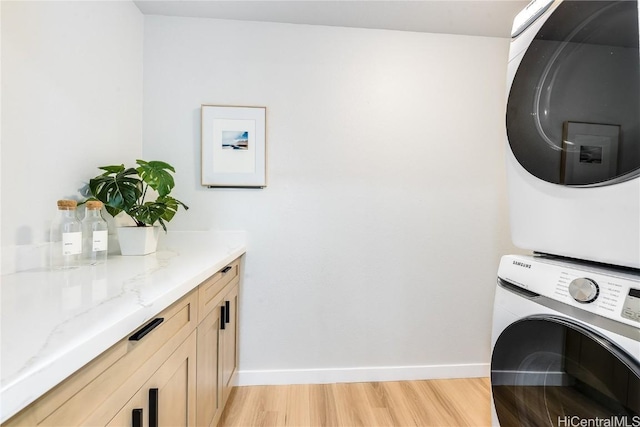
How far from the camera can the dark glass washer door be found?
27.3 inches

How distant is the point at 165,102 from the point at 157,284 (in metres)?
1.42

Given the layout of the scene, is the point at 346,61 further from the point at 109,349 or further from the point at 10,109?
the point at 109,349

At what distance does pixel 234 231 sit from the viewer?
1872 millimetres

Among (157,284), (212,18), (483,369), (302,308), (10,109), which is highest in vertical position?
(212,18)

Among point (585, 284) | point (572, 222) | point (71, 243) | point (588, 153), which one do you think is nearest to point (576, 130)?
point (588, 153)

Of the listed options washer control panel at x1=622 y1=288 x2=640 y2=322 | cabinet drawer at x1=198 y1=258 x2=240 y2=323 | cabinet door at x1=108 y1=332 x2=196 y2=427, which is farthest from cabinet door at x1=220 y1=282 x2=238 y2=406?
washer control panel at x1=622 y1=288 x2=640 y2=322

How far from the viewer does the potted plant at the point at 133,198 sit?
1.35 meters

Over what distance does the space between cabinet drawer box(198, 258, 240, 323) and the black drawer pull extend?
1.16 ft

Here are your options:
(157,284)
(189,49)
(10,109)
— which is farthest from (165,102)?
(157,284)

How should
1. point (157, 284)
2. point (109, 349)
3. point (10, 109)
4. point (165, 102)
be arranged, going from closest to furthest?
point (109, 349)
point (157, 284)
point (10, 109)
point (165, 102)

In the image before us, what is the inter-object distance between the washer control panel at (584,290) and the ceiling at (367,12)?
5.38 ft

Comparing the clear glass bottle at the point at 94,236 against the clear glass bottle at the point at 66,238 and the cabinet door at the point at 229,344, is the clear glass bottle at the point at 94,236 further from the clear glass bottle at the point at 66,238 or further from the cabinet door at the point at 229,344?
the cabinet door at the point at 229,344

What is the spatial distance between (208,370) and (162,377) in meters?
0.47

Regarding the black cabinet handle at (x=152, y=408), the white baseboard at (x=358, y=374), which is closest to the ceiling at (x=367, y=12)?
the black cabinet handle at (x=152, y=408)
